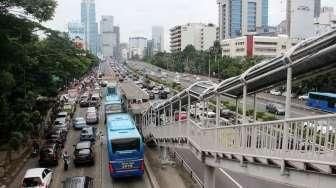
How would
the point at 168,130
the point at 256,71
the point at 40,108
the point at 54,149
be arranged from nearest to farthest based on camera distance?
the point at 256,71
the point at 168,130
the point at 54,149
the point at 40,108

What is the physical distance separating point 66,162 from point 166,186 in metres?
7.30

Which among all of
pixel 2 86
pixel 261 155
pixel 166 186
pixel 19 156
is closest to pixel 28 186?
pixel 2 86

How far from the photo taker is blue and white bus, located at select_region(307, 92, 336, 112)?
4750cm

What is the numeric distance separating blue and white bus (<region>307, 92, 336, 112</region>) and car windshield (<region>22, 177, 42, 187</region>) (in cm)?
3432

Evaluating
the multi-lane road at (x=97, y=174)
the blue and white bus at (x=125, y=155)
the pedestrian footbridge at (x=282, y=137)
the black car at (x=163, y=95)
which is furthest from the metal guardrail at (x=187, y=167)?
the black car at (x=163, y=95)

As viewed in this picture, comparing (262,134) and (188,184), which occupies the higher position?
(262,134)

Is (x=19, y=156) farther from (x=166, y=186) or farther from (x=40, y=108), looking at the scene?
(x=166, y=186)

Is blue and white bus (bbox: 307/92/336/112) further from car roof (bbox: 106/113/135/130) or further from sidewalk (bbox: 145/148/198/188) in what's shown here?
sidewalk (bbox: 145/148/198/188)

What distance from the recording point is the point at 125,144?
23469mm

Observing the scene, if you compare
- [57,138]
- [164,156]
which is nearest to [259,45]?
[57,138]

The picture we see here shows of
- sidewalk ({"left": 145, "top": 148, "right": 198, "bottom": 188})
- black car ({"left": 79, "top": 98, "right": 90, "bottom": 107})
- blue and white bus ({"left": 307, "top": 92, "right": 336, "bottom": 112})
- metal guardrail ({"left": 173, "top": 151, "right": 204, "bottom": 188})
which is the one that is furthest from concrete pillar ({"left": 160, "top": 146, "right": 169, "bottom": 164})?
black car ({"left": 79, "top": 98, "right": 90, "bottom": 107})

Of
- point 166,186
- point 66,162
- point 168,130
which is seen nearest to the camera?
point 166,186

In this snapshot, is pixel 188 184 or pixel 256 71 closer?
pixel 256 71

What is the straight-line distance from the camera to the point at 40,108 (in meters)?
35.0
